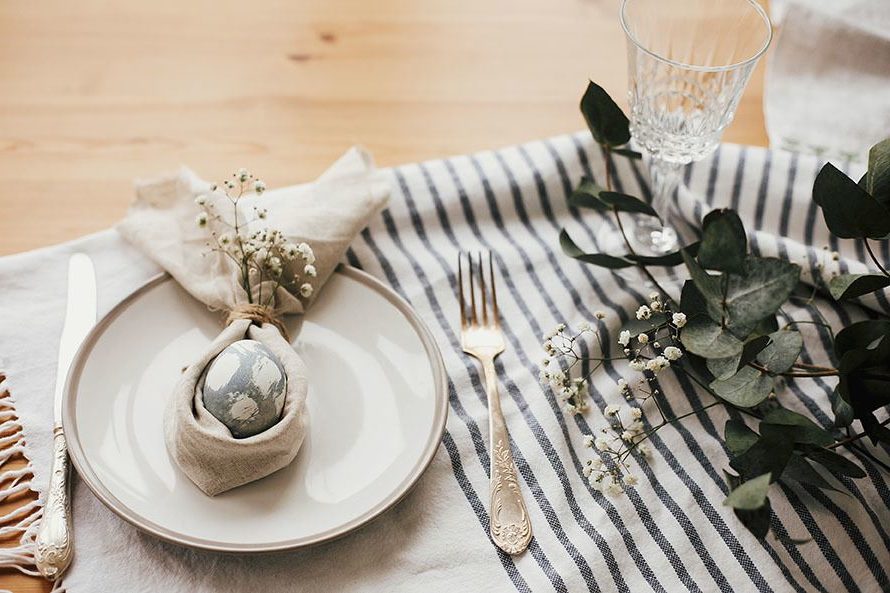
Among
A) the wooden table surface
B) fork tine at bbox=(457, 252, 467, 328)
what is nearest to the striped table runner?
fork tine at bbox=(457, 252, 467, 328)

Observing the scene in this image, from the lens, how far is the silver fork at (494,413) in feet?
2.31

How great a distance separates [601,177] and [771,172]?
0.62ft

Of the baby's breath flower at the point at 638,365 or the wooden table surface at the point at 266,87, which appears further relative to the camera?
the wooden table surface at the point at 266,87

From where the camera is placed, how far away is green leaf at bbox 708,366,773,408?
70 cm

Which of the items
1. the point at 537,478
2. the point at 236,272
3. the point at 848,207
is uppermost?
the point at 848,207

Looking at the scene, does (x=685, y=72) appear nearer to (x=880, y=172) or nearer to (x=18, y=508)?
(x=880, y=172)

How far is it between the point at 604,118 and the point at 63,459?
1.86 ft

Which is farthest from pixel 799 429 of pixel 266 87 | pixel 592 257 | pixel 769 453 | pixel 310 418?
pixel 266 87

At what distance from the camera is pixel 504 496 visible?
723 mm

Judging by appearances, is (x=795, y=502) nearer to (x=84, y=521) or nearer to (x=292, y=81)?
(x=84, y=521)

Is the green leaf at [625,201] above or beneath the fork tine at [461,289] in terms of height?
above

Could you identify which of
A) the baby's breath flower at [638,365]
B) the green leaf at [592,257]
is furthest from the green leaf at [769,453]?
the green leaf at [592,257]

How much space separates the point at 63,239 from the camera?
916 millimetres

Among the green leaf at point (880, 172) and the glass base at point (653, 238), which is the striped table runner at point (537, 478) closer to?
the glass base at point (653, 238)
